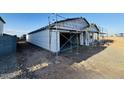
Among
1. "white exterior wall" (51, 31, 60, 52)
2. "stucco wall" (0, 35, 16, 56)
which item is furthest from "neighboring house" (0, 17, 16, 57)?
"white exterior wall" (51, 31, 60, 52)

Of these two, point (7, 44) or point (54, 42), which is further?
point (54, 42)

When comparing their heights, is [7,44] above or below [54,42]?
below

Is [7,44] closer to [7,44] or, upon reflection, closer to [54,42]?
[7,44]

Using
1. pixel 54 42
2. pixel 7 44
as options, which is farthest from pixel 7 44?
pixel 54 42

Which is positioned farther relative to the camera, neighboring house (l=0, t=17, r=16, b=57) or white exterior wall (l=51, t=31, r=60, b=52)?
white exterior wall (l=51, t=31, r=60, b=52)

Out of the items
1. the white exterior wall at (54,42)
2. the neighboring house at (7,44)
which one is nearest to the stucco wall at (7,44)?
the neighboring house at (7,44)

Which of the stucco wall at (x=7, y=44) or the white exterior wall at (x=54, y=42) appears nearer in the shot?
the stucco wall at (x=7, y=44)

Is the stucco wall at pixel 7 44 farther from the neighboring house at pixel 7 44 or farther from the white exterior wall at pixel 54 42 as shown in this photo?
the white exterior wall at pixel 54 42

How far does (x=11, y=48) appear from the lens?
946 cm

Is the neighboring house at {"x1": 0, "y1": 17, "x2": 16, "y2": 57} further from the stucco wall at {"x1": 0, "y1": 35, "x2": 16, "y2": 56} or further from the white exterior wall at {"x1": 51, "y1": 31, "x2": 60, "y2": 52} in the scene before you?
the white exterior wall at {"x1": 51, "y1": 31, "x2": 60, "y2": 52}
